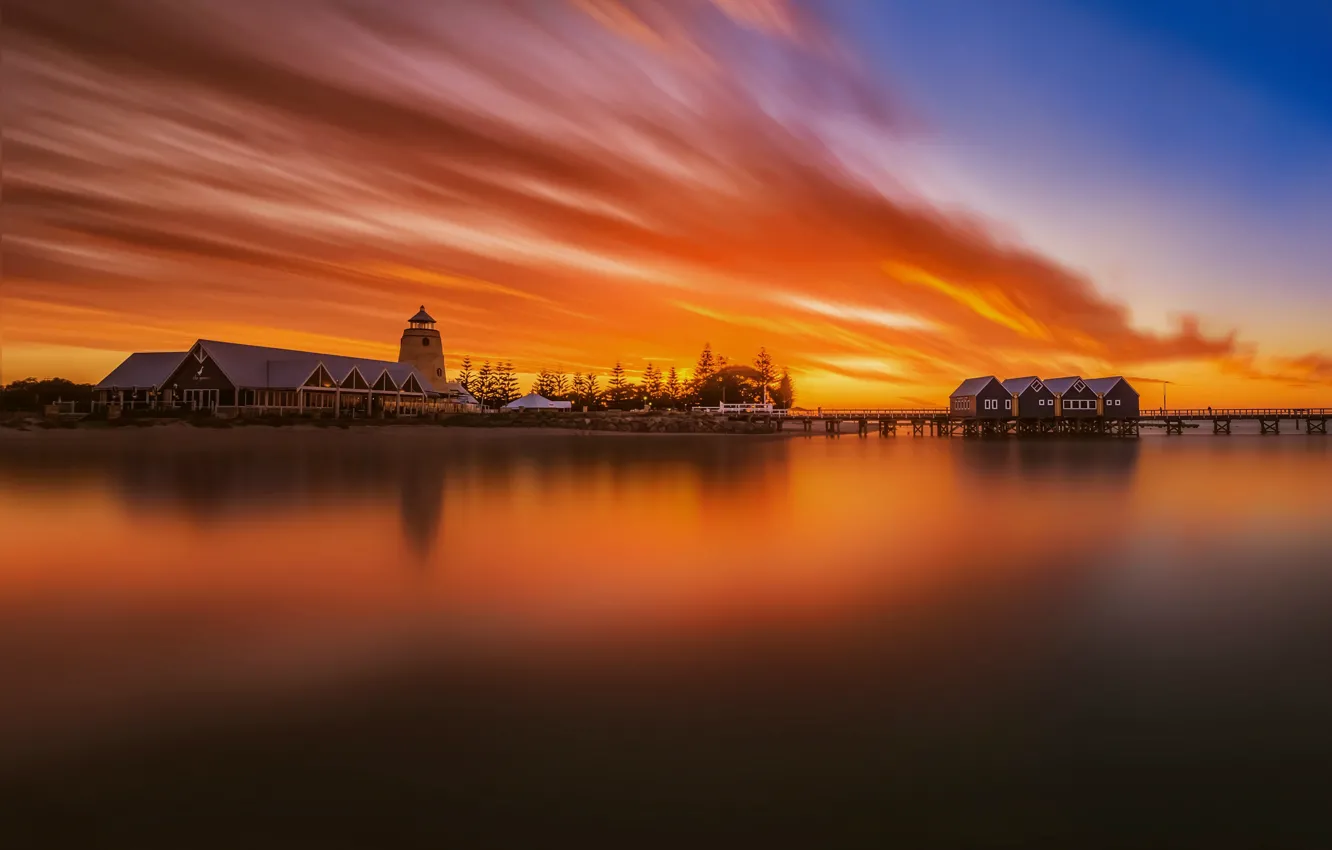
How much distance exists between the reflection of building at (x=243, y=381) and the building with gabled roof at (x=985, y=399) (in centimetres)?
7105

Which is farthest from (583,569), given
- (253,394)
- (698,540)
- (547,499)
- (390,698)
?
(253,394)

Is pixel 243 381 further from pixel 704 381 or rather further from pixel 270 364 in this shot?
pixel 704 381

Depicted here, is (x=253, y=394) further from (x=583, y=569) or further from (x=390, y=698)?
(x=390, y=698)

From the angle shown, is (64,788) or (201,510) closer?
(64,788)

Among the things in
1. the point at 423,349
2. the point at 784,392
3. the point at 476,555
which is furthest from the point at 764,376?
the point at 476,555

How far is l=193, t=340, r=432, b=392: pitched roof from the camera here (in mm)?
55938

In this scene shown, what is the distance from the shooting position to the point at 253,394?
56.8 m

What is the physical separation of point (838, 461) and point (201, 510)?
37972mm

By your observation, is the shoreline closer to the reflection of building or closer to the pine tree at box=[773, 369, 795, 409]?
the reflection of building

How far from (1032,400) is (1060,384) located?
3.64 metres

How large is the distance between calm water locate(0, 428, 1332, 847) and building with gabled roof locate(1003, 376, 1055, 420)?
74467 millimetres

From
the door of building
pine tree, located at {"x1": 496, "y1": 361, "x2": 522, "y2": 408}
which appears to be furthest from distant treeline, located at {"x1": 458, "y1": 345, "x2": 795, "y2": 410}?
the door of building

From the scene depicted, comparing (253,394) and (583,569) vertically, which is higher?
(253,394)

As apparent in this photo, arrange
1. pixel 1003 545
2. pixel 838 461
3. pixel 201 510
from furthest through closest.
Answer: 1. pixel 838 461
2. pixel 201 510
3. pixel 1003 545
